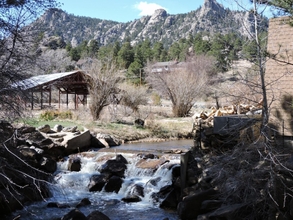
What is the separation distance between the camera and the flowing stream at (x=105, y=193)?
9.45 metres

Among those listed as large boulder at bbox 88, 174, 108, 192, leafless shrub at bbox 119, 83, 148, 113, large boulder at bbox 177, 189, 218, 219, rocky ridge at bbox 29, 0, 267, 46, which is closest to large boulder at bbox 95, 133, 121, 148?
large boulder at bbox 88, 174, 108, 192

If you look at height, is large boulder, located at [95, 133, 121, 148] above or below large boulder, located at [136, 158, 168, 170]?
above

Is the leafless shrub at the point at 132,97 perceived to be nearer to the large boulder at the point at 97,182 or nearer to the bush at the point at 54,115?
the bush at the point at 54,115

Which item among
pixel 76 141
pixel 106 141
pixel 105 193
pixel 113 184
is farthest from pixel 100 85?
pixel 105 193

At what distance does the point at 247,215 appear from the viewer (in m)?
6.79

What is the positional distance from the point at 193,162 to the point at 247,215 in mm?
3854

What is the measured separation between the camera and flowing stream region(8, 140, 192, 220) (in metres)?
9.45

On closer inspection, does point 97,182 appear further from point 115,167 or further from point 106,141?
point 106,141

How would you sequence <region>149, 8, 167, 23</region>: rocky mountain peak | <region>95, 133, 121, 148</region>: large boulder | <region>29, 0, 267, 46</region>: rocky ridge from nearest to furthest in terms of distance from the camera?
<region>95, 133, 121, 148</region>: large boulder, <region>29, 0, 267, 46</region>: rocky ridge, <region>149, 8, 167, 23</region>: rocky mountain peak

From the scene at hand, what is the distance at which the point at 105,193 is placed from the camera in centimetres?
1141

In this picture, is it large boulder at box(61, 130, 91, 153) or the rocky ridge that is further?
the rocky ridge

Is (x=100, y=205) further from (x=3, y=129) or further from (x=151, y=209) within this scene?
(x=3, y=129)

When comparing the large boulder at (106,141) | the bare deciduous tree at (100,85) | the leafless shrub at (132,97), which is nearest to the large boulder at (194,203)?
the large boulder at (106,141)

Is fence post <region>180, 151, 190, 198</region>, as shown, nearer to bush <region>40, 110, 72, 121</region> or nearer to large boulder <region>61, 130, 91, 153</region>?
large boulder <region>61, 130, 91, 153</region>
